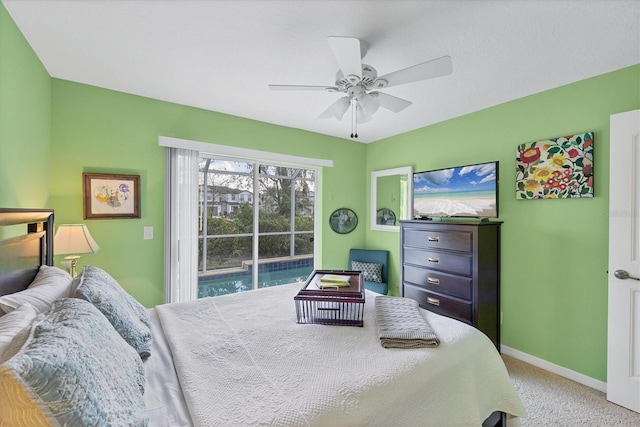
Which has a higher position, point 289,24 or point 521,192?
point 289,24

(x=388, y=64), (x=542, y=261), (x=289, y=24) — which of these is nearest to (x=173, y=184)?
(x=289, y=24)

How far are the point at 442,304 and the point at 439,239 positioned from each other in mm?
627

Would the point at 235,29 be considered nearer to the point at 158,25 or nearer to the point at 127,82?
the point at 158,25

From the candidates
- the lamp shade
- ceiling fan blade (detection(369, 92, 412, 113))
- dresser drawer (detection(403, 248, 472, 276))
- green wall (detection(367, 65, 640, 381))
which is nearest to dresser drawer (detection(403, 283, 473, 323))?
dresser drawer (detection(403, 248, 472, 276))

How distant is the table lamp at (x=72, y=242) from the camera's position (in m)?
2.05

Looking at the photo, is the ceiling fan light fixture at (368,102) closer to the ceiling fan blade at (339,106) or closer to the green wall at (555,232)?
the ceiling fan blade at (339,106)

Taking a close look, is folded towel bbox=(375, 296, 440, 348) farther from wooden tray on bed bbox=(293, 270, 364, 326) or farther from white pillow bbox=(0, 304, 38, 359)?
white pillow bbox=(0, 304, 38, 359)

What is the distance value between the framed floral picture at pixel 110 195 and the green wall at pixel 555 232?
11.1 feet

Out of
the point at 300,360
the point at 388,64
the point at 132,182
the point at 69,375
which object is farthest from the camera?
the point at 132,182

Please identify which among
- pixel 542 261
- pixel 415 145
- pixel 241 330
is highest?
pixel 415 145

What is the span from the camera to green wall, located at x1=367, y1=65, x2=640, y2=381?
219cm

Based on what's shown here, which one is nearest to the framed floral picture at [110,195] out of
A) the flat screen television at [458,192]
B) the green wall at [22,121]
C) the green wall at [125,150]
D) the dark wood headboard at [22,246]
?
the green wall at [125,150]

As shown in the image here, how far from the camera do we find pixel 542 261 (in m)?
2.54

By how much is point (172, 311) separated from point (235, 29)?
1.86 m
